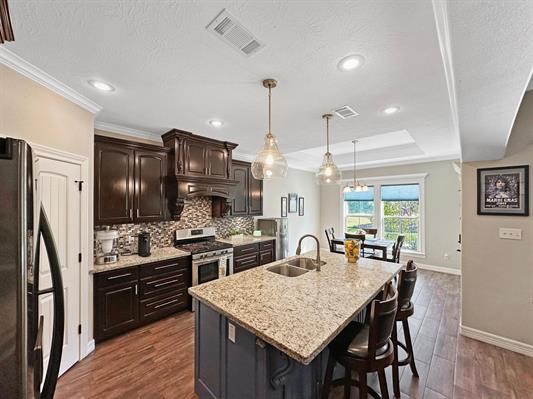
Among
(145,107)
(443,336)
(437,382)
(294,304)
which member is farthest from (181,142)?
(443,336)

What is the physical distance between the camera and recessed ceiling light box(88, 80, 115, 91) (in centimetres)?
209

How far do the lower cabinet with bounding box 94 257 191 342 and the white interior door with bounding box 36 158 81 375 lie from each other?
268 millimetres

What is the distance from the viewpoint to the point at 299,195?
6.62 metres

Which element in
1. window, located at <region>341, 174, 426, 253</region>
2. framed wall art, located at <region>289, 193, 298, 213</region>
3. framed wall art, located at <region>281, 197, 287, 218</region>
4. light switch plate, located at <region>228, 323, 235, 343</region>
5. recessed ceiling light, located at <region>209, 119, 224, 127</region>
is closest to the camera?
light switch plate, located at <region>228, 323, 235, 343</region>

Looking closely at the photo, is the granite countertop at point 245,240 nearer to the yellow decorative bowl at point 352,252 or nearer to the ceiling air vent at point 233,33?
the yellow decorative bowl at point 352,252

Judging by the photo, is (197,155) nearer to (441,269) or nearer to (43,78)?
(43,78)

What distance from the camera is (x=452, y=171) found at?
5156mm

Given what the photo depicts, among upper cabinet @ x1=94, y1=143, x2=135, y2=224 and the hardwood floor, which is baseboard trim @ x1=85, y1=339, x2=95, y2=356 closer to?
the hardwood floor

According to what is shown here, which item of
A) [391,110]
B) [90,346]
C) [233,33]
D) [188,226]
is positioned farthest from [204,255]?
[391,110]

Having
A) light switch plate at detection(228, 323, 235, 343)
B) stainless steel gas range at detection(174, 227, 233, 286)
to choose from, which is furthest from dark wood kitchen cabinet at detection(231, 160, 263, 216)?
light switch plate at detection(228, 323, 235, 343)

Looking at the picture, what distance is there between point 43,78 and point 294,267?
291 cm

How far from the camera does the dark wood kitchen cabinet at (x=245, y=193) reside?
15.1 feet

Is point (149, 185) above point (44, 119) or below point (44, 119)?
below

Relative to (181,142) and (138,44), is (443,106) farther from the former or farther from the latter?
(181,142)
